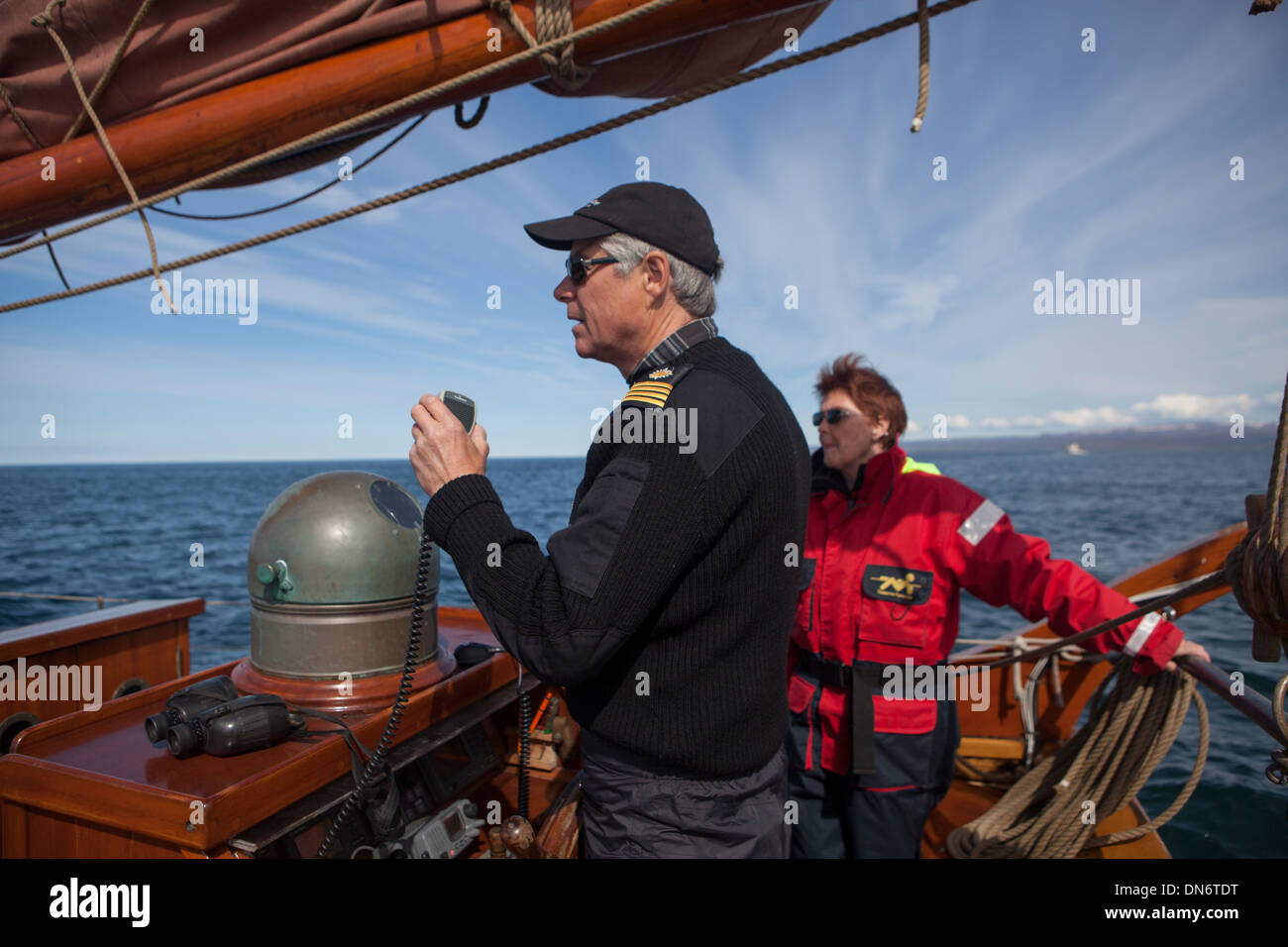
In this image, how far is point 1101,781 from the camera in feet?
10.8

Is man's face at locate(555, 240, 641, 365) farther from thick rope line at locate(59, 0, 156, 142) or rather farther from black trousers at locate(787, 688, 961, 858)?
black trousers at locate(787, 688, 961, 858)

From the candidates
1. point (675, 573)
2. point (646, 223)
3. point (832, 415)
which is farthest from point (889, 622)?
point (646, 223)

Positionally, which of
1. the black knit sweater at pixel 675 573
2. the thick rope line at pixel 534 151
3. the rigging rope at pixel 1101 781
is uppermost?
the thick rope line at pixel 534 151

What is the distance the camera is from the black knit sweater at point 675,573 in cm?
129

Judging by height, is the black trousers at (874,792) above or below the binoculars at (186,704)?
below

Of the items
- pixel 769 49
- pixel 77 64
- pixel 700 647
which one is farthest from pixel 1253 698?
pixel 77 64

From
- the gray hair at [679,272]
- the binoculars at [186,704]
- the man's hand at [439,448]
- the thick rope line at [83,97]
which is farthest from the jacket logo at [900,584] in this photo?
the thick rope line at [83,97]

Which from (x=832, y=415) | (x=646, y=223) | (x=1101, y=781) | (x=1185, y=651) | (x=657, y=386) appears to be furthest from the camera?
(x=1101, y=781)

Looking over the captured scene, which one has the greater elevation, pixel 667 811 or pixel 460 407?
pixel 460 407

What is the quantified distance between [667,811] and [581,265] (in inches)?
47.6

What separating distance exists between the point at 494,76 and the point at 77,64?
1402mm

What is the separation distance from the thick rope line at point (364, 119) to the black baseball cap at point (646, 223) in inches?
15.9

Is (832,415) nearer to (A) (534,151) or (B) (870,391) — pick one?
(B) (870,391)

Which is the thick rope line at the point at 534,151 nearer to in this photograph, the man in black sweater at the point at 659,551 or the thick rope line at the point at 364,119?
the thick rope line at the point at 364,119
